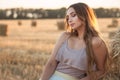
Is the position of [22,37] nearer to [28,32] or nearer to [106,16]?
[28,32]

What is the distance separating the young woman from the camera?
61.4 inches

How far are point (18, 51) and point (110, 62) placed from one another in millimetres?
1242

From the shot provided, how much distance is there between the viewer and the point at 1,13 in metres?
2.82

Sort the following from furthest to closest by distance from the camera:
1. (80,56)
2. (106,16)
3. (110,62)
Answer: (106,16) < (110,62) < (80,56)

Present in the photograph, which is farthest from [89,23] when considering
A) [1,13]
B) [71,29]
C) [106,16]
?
[1,13]

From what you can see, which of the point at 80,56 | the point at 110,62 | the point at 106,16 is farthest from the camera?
the point at 106,16

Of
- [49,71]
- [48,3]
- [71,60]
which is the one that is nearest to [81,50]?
[71,60]

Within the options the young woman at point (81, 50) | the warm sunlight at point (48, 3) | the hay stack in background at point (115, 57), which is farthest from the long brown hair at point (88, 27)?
the warm sunlight at point (48, 3)

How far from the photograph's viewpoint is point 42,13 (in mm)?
2777

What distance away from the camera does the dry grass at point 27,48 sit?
9.10 feet

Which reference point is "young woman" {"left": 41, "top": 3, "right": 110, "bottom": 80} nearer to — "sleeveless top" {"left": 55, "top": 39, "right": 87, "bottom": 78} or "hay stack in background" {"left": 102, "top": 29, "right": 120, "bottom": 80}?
"sleeveless top" {"left": 55, "top": 39, "right": 87, "bottom": 78}

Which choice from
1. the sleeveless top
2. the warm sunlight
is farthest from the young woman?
the warm sunlight

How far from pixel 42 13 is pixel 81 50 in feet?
4.14

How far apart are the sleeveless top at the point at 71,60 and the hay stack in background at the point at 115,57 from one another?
0.26m
